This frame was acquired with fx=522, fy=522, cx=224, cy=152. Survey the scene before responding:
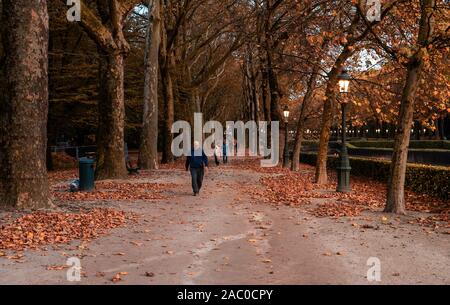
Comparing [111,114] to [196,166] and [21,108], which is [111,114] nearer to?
[196,166]

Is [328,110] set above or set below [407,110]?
above

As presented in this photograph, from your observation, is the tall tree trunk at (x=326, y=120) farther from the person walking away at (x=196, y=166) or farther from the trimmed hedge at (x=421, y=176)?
the person walking away at (x=196, y=166)

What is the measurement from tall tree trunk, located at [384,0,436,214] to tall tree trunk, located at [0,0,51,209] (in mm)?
8106

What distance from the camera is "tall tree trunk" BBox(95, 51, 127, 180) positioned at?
18.6 metres

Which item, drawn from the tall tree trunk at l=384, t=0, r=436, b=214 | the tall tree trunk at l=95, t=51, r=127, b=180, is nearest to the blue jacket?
the tall tree trunk at l=95, t=51, r=127, b=180

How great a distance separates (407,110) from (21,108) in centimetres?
866

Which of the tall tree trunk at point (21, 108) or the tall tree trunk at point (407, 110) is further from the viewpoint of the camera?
the tall tree trunk at point (407, 110)

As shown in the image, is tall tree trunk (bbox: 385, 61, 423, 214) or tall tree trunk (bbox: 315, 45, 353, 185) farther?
tall tree trunk (bbox: 315, 45, 353, 185)

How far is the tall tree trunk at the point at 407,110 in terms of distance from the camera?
1180 cm

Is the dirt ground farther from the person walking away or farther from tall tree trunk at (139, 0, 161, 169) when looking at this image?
tall tree trunk at (139, 0, 161, 169)

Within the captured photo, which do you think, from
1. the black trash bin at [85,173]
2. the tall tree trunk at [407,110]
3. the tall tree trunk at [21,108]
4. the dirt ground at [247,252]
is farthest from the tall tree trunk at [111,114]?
the tall tree trunk at [407,110]

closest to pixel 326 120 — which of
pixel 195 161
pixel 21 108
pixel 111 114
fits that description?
pixel 195 161

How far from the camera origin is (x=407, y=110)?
12.2 meters

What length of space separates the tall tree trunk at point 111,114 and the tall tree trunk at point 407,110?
10.2 meters
